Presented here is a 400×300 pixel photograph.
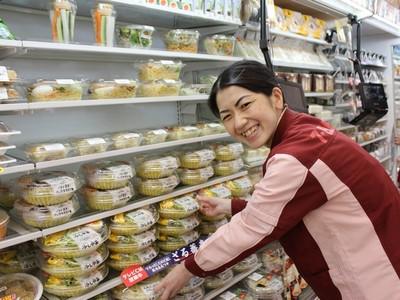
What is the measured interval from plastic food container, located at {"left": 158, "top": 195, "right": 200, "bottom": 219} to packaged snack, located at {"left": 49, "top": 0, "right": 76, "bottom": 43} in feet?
2.93

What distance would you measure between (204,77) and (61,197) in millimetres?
1225

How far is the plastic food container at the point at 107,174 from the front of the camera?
1.66 m

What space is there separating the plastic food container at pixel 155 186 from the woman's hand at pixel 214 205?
0.18 metres

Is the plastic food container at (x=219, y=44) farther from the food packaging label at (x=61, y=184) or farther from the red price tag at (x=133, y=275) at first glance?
the red price tag at (x=133, y=275)

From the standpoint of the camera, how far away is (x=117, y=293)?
178 centimetres

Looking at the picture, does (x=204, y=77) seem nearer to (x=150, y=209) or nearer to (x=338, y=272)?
(x=150, y=209)

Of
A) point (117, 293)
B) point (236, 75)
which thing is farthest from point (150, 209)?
point (236, 75)

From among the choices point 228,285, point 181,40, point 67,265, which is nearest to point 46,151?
point 67,265

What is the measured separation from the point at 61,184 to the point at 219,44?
1.22 meters

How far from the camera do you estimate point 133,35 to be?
1738 mm

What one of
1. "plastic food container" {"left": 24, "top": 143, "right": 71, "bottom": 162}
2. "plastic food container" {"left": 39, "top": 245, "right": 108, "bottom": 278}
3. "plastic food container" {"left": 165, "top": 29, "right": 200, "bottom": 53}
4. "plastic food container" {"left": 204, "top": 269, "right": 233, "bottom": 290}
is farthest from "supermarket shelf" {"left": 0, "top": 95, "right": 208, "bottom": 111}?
"plastic food container" {"left": 204, "top": 269, "right": 233, "bottom": 290}

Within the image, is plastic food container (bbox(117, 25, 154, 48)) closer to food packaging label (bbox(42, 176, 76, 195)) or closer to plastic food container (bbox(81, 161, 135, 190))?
plastic food container (bbox(81, 161, 135, 190))

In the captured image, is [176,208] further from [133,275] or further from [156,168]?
[133,275]

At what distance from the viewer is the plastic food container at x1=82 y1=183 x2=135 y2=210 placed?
1646mm
